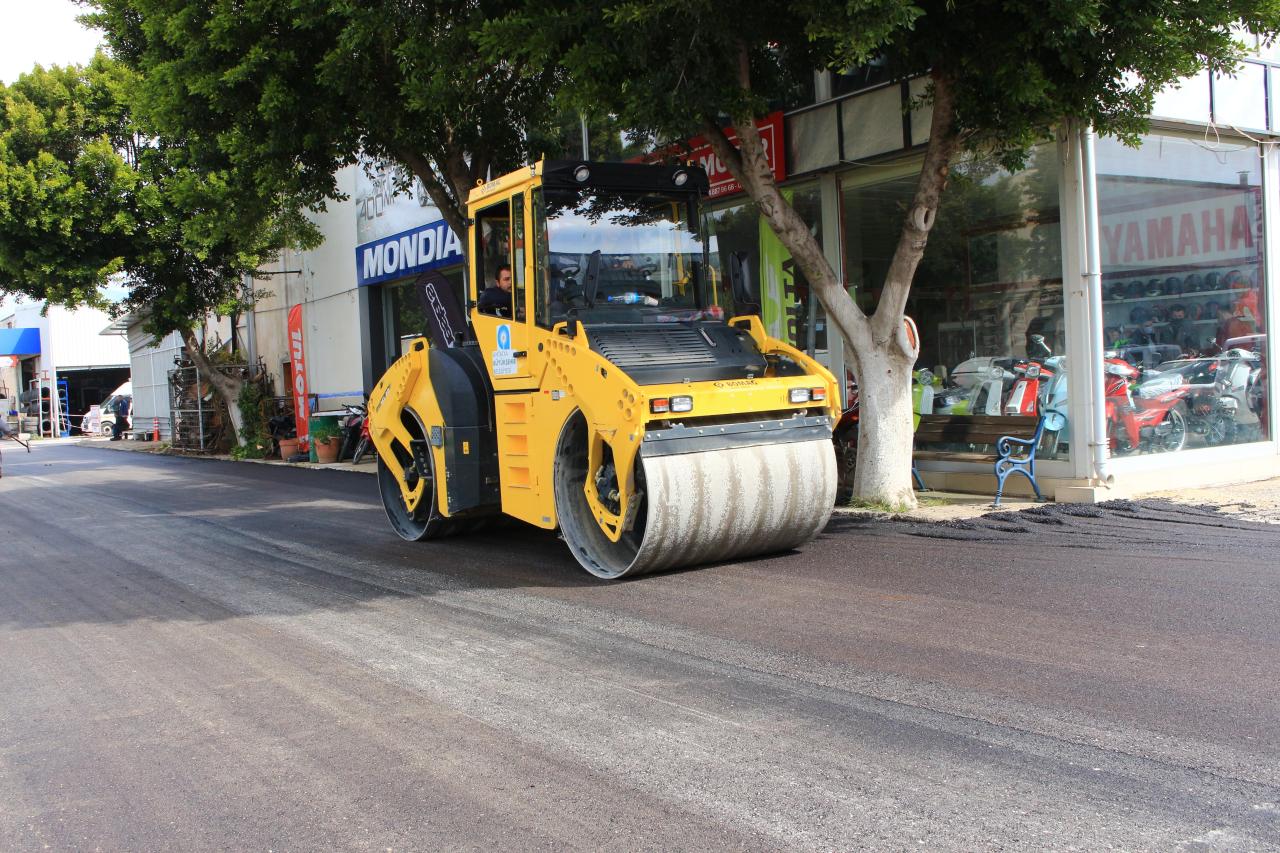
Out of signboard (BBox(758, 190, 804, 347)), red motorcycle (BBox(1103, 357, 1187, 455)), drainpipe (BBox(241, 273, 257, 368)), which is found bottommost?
red motorcycle (BBox(1103, 357, 1187, 455))

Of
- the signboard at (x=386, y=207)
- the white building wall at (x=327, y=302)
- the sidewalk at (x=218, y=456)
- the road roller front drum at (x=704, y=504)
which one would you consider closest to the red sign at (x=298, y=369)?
the sidewalk at (x=218, y=456)

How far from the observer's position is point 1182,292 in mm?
11727

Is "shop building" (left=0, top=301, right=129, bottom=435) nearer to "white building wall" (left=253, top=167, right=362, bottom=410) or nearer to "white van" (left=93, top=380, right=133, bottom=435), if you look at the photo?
"white van" (left=93, top=380, right=133, bottom=435)

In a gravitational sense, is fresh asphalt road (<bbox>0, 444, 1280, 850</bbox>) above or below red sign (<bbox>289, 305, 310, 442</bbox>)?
below

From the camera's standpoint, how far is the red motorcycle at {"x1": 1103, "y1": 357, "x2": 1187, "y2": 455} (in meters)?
11.1

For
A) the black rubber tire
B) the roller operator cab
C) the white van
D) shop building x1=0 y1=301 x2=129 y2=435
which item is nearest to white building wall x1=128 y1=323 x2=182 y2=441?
the white van

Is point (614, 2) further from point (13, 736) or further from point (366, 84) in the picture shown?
point (13, 736)

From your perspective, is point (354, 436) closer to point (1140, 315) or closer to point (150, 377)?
point (1140, 315)

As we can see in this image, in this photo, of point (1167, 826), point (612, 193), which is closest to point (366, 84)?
point (612, 193)

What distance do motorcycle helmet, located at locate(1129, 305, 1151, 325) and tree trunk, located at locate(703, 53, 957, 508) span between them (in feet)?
8.60

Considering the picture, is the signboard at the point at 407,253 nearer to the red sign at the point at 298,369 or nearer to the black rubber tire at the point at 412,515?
the red sign at the point at 298,369

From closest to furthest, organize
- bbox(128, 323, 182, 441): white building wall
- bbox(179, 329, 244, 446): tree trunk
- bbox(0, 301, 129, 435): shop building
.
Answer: bbox(179, 329, 244, 446): tree trunk, bbox(128, 323, 182, 441): white building wall, bbox(0, 301, 129, 435): shop building

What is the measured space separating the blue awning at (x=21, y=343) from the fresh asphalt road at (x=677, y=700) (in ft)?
177

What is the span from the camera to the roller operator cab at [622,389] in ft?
24.4
